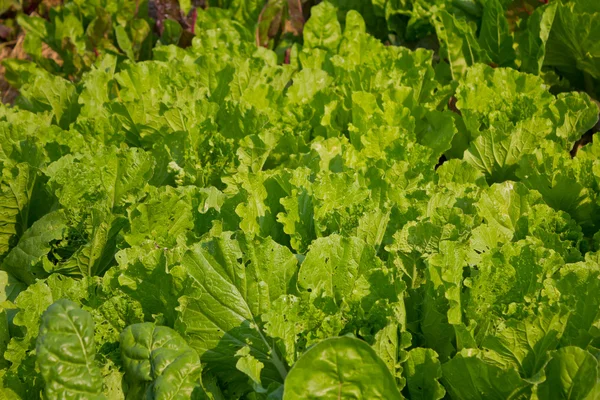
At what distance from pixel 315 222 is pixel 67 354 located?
936 mm

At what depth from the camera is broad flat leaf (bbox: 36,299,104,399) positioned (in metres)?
1.76

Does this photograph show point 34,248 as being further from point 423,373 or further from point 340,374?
point 423,373

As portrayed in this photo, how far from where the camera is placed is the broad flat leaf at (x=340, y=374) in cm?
167

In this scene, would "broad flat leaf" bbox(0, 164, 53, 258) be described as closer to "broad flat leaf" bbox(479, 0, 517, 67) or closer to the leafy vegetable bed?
the leafy vegetable bed

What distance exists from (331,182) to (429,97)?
3.72 feet

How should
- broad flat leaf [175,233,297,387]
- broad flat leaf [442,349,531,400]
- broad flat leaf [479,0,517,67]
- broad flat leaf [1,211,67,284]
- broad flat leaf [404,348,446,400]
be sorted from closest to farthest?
broad flat leaf [442,349,531,400] < broad flat leaf [404,348,446,400] < broad flat leaf [175,233,297,387] < broad flat leaf [1,211,67,284] < broad flat leaf [479,0,517,67]

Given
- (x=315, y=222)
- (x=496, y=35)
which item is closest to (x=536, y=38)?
(x=496, y=35)

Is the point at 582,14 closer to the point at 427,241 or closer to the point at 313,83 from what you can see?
the point at 313,83

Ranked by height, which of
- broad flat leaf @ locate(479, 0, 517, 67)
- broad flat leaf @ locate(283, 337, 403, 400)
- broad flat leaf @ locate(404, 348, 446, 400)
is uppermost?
broad flat leaf @ locate(479, 0, 517, 67)

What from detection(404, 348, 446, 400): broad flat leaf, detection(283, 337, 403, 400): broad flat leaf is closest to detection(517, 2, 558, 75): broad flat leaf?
detection(404, 348, 446, 400): broad flat leaf

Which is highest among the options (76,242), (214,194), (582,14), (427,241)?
(582,14)

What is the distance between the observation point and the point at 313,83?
3361 mm

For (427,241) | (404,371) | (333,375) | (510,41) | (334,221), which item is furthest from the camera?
(510,41)

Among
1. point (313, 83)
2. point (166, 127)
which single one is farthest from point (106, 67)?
point (313, 83)
